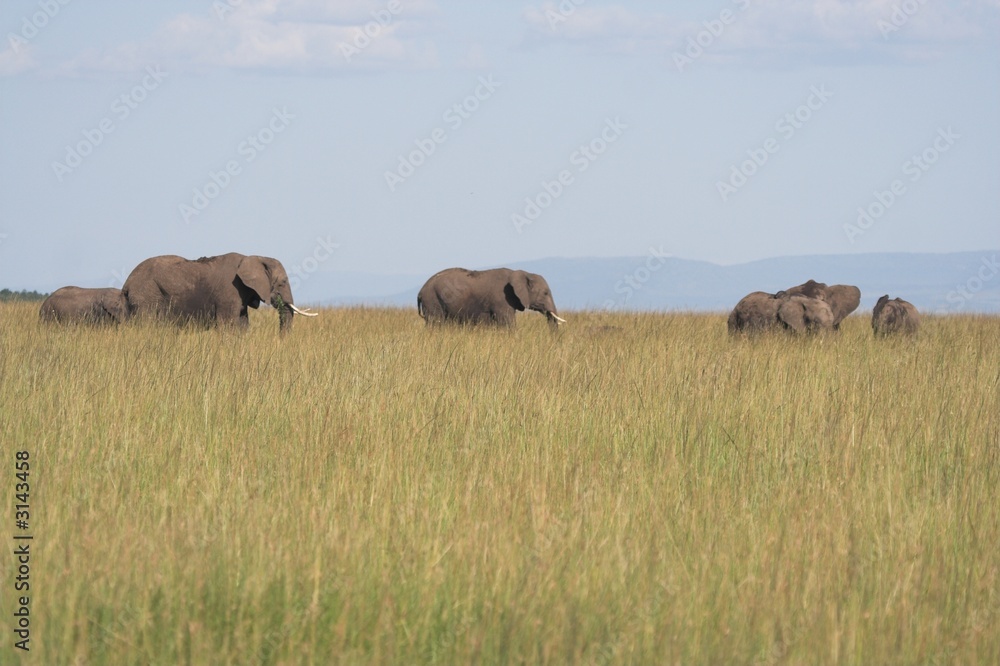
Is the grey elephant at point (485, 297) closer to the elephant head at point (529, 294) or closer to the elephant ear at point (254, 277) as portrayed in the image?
the elephant head at point (529, 294)

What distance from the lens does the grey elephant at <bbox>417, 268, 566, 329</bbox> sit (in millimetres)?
15945

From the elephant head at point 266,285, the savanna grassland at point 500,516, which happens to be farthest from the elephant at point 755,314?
the elephant head at point 266,285

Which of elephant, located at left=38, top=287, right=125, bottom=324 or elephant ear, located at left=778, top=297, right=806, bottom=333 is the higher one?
elephant ear, located at left=778, top=297, right=806, bottom=333

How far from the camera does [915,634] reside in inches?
136

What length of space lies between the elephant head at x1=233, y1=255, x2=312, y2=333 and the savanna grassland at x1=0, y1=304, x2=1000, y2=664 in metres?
5.83

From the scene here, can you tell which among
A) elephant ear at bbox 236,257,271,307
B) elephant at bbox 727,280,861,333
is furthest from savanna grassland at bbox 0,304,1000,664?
elephant ear at bbox 236,257,271,307

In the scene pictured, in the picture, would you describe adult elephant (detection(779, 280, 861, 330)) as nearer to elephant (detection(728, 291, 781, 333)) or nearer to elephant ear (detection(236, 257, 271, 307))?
elephant (detection(728, 291, 781, 333))

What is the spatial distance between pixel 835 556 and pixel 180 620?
2.33 meters

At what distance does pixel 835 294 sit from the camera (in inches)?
599

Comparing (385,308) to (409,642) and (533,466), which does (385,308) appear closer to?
(533,466)

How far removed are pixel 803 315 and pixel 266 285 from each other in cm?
698

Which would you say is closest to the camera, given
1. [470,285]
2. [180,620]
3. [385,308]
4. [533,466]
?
[180,620]

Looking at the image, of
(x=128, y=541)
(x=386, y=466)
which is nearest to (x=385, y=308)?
(x=386, y=466)

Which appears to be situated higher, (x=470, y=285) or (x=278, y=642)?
(x=470, y=285)
